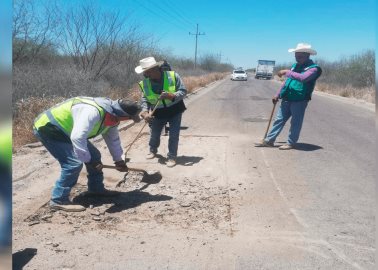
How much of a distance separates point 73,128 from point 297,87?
465cm

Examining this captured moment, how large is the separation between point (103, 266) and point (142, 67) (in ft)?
10.9

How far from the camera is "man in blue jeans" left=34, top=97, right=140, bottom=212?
172 inches

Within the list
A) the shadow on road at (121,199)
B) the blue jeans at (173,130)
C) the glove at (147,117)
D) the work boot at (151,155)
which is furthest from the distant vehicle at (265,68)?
the shadow on road at (121,199)

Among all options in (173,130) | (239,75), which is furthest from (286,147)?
(239,75)

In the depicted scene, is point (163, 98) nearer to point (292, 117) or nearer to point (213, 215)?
point (213, 215)

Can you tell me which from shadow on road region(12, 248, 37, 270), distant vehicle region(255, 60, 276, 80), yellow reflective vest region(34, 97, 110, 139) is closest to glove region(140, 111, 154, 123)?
yellow reflective vest region(34, 97, 110, 139)

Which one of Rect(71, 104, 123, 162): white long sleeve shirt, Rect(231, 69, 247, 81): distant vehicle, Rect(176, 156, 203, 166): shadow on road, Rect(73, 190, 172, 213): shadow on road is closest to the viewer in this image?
Rect(71, 104, 123, 162): white long sleeve shirt

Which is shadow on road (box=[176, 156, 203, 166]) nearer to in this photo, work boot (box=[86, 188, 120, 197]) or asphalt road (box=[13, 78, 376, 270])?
asphalt road (box=[13, 78, 376, 270])

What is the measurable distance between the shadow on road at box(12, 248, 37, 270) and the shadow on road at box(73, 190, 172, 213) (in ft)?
4.22

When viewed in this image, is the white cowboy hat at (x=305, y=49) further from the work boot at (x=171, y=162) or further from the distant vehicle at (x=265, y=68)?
the distant vehicle at (x=265, y=68)

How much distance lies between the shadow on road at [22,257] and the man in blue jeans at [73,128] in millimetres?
965

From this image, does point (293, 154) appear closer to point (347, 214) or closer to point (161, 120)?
point (161, 120)

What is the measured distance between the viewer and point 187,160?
24.1 feet

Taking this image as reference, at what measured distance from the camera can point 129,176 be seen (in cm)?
632
